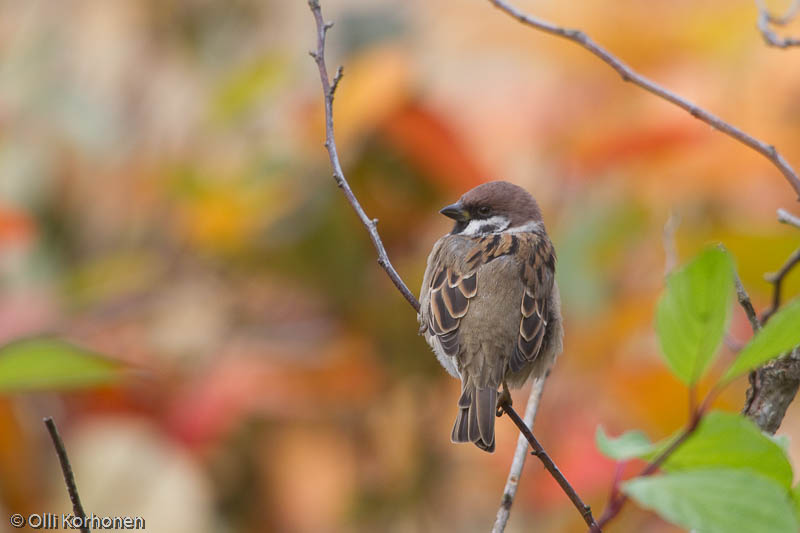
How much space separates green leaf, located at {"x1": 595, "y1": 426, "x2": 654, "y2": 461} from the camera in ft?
2.84

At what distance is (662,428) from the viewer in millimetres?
2914

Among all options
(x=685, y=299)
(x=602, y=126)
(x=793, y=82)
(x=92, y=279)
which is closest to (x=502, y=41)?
(x=602, y=126)

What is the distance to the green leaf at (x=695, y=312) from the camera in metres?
0.85

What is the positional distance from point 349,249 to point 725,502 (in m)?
2.86

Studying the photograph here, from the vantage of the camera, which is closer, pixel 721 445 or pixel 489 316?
pixel 721 445

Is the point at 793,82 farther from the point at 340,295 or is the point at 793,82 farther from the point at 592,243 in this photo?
the point at 340,295

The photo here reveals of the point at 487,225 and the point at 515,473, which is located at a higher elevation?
the point at 487,225

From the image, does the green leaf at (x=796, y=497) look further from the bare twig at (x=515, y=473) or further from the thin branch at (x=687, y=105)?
the thin branch at (x=687, y=105)

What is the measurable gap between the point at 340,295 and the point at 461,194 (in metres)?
0.63

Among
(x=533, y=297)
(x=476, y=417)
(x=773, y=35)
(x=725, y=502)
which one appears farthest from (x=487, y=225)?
(x=725, y=502)

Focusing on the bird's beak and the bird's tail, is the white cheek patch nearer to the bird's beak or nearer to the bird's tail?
the bird's beak

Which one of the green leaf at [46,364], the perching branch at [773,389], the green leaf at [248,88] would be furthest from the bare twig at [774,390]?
the green leaf at [248,88]

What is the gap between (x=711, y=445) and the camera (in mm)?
864

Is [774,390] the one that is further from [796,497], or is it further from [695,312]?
[695,312]
